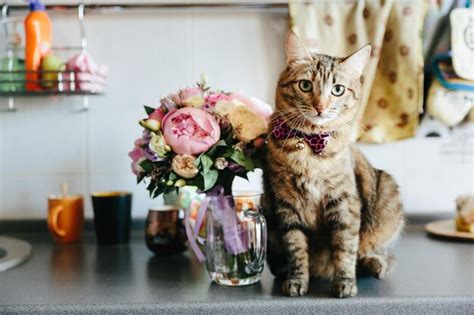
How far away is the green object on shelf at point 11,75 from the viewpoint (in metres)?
1.47

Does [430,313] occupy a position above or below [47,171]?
below

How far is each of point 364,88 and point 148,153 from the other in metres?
0.76

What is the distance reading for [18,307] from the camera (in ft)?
3.01

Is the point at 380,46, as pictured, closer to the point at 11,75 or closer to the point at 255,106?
the point at 255,106

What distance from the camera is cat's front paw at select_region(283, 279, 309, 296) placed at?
37.4 inches

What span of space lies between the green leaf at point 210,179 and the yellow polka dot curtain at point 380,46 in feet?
2.19

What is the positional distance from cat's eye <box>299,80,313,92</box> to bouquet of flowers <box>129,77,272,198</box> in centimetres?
13

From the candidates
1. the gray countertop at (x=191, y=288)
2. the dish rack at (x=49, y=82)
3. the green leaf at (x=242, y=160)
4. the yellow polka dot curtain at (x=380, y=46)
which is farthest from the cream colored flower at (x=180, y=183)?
the yellow polka dot curtain at (x=380, y=46)

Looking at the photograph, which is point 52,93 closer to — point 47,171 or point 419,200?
point 47,171

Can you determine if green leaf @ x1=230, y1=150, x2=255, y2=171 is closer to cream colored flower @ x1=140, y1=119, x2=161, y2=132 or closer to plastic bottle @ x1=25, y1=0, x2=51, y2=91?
cream colored flower @ x1=140, y1=119, x2=161, y2=132

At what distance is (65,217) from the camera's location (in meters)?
1.46

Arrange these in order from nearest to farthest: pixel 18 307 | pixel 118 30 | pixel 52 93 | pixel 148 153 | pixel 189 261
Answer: pixel 18 307 → pixel 148 153 → pixel 189 261 → pixel 52 93 → pixel 118 30

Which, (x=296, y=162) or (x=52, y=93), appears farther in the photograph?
(x=52, y=93)

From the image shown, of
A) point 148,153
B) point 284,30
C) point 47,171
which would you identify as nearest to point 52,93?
point 47,171
